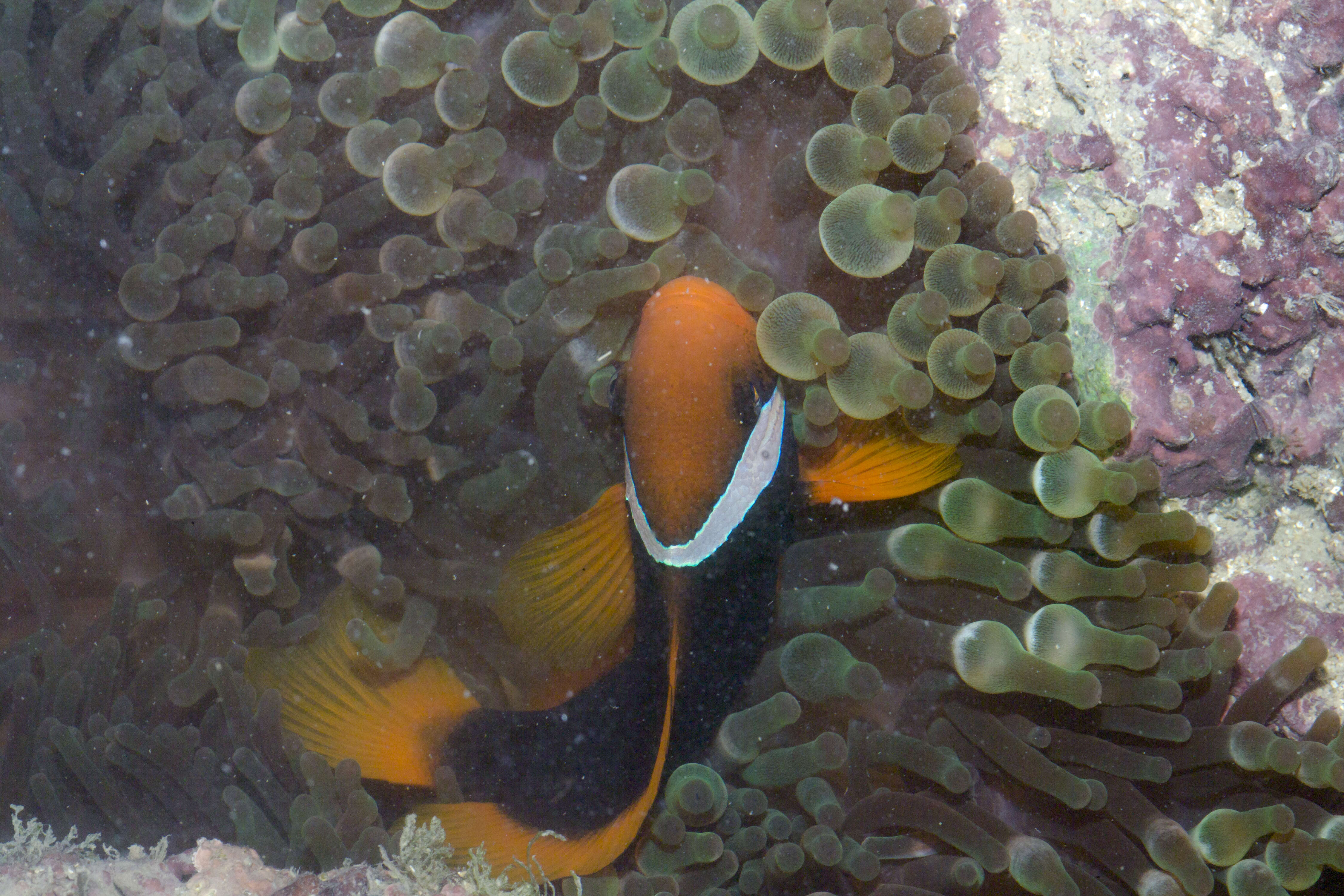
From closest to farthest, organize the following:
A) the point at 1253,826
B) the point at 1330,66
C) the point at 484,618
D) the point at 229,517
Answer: the point at 1253,826 → the point at 1330,66 → the point at 229,517 → the point at 484,618

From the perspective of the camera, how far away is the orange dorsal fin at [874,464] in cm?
157

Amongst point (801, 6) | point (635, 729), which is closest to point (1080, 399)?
point (801, 6)

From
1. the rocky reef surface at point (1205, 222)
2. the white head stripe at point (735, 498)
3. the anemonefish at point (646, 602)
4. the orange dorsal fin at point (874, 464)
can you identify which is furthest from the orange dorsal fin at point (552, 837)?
the rocky reef surface at point (1205, 222)

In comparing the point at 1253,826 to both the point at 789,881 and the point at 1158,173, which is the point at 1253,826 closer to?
the point at 789,881

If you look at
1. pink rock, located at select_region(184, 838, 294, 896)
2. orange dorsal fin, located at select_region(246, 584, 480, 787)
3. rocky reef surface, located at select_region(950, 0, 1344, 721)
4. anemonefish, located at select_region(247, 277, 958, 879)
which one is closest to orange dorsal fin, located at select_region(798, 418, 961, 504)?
anemonefish, located at select_region(247, 277, 958, 879)

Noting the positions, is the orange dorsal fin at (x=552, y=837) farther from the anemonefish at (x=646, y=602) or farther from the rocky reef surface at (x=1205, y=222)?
the rocky reef surface at (x=1205, y=222)

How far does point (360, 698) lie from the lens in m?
1.76

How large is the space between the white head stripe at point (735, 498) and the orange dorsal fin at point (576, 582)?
0.25ft

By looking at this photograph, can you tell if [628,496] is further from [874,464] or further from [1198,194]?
[1198,194]

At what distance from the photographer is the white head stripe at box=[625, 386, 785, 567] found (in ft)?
5.08

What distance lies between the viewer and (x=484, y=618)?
1800 mm

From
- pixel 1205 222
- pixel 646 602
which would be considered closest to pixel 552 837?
pixel 646 602

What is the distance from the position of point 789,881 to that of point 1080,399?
961mm

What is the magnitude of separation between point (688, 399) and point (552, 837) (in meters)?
0.79
